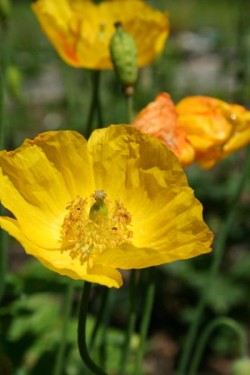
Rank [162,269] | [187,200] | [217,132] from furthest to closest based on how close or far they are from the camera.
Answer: [162,269], [217,132], [187,200]

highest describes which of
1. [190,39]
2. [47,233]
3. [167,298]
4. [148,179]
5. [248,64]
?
[148,179]

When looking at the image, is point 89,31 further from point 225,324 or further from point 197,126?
point 225,324

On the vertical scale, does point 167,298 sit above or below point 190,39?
above

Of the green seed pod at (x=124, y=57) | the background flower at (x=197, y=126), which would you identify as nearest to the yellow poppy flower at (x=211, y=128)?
the background flower at (x=197, y=126)

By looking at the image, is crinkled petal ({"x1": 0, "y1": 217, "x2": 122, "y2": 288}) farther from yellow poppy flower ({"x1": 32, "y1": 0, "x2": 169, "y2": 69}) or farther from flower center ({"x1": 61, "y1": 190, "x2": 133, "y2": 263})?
yellow poppy flower ({"x1": 32, "y1": 0, "x2": 169, "y2": 69})

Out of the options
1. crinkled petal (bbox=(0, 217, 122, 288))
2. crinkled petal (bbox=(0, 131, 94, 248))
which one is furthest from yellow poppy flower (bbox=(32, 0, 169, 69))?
crinkled petal (bbox=(0, 217, 122, 288))

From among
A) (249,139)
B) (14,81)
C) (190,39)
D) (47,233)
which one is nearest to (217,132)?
(249,139)

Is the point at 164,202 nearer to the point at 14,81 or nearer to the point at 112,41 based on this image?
the point at 112,41
